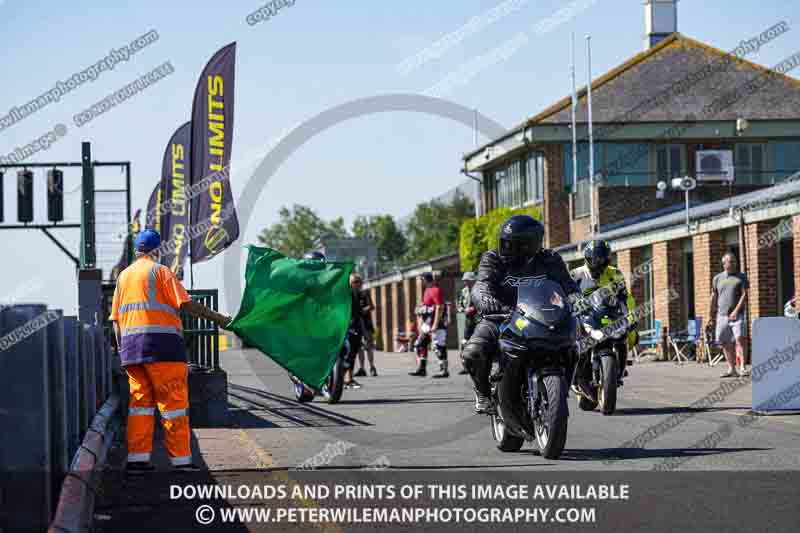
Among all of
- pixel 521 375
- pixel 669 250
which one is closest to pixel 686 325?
pixel 669 250

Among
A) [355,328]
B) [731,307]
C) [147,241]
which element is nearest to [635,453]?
[147,241]

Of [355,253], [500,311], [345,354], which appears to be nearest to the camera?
[500,311]

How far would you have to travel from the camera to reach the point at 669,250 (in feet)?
98.8

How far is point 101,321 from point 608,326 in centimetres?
598

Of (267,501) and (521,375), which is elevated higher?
(521,375)

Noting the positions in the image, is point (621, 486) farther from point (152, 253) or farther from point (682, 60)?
point (682, 60)

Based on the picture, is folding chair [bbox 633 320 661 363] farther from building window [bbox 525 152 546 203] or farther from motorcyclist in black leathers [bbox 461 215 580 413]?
motorcyclist in black leathers [bbox 461 215 580 413]

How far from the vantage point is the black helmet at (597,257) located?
14.1 m

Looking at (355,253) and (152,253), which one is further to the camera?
(355,253)

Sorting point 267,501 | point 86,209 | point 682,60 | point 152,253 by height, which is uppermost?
point 682,60

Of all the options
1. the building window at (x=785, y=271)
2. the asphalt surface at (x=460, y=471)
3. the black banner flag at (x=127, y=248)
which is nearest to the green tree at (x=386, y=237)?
the black banner flag at (x=127, y=248)

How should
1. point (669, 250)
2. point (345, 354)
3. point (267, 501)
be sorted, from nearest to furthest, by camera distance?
point (267, 501) → point (345, 354) → point (669, 250)

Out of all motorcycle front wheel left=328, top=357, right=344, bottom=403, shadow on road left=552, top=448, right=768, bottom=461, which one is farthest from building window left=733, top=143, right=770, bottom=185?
shadow on road left=552, top=448, right=768, bottom=461

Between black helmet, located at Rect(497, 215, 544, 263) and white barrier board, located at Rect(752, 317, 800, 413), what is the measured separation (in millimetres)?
4243
